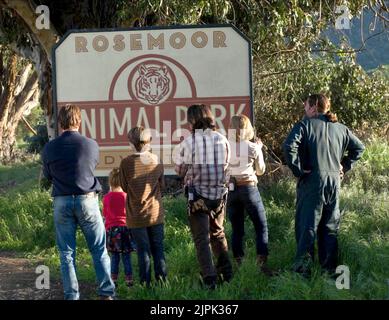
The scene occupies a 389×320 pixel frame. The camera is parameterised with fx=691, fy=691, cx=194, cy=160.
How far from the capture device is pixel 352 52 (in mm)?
11516

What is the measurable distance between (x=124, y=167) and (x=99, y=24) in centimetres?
545

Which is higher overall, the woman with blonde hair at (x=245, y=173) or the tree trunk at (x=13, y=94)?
the tree trunk at (x=13, y=94)

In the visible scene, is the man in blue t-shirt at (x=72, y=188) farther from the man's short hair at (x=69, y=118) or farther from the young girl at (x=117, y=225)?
the young girl at (x=117, y=225)

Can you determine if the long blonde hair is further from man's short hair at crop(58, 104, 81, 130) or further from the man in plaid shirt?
man's short hair at crop(58, 104, 81, 130)

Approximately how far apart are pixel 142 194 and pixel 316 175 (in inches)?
61.9

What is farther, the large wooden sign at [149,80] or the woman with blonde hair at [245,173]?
the large wooden sign at [149,80]

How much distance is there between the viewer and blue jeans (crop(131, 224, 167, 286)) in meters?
6.04

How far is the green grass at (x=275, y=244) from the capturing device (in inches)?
230

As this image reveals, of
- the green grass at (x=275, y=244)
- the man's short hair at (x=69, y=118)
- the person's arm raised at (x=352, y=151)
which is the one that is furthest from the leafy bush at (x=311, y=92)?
the man's short hair at (x=69, y=118)

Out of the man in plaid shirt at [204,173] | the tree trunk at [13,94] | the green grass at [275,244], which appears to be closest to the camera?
the green grass at [275,244]

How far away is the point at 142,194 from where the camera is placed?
6.00 meters

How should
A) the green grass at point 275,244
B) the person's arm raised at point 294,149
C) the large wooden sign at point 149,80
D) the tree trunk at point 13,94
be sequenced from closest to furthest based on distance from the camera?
the green grass at point 275,244 → the person's arm raised at point 294,149 → the large wooden sign at point 149,80 → the tree trunk at point 13,94

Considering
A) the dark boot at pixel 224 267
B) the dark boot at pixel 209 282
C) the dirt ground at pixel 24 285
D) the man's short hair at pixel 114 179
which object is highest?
the man's short hair at pixel 114 179

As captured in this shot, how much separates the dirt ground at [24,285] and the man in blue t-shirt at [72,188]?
2.45 feet
